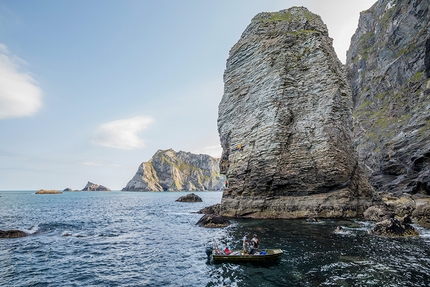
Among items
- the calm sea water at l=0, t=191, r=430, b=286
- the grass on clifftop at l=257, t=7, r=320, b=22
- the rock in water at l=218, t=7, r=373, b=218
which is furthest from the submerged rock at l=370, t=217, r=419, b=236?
the grass on clifftop at l=257, t=7, r=320, b=22

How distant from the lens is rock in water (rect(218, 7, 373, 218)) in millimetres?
44312

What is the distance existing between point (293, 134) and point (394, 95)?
2594 inches

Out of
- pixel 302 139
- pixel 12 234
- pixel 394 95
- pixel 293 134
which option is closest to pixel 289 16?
pixel 293 134

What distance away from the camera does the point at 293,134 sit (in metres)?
47.4

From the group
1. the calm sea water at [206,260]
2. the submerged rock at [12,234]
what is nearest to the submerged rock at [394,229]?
the calm sea water at [206,260]

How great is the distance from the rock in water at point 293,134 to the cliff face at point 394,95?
1907 cm

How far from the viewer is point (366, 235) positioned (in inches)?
1164

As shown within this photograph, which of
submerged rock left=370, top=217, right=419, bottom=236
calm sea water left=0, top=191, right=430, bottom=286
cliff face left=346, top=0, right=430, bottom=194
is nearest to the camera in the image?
calm sea water left=0, top=191, right=430, bottom=286

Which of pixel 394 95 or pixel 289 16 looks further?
pixel 394 95

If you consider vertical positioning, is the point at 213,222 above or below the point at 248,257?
above

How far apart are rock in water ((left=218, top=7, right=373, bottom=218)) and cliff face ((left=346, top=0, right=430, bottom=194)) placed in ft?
62.6

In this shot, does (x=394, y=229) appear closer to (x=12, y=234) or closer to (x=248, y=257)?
(x=248, y=257)

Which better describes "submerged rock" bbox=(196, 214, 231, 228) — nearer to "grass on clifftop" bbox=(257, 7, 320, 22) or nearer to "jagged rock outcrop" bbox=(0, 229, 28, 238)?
"jagged rock outcrop" bbox=(0, 229, 28, 238)

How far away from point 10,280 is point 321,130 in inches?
1763
